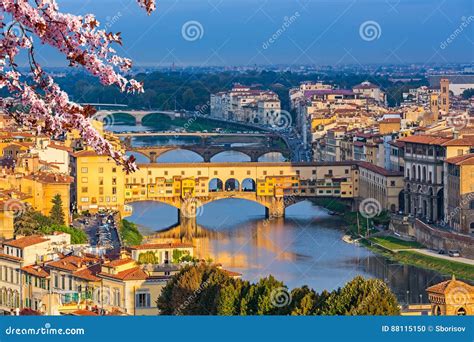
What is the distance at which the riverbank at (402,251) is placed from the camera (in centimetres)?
1152

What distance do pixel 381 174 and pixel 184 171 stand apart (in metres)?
2.34

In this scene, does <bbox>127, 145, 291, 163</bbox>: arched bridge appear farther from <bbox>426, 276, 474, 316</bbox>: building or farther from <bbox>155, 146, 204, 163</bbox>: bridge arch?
<bbox>426, 276, 474, 316</bbox>: building

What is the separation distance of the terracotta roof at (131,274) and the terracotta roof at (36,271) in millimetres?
528

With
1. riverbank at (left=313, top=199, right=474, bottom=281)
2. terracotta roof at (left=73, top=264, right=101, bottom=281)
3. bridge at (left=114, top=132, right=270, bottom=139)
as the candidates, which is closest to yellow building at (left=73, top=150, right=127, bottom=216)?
riverbank at (left=313, top=199, right=474, bottom=281)

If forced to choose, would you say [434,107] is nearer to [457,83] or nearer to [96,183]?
[96,183]

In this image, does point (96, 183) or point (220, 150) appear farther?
point (220, 150)

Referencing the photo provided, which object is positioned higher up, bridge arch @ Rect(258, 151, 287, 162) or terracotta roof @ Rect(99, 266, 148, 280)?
bridge arch @ Rect(258, 151, 287, 162)

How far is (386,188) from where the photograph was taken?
51.8 ft

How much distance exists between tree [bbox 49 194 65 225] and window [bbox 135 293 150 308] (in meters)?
4.36

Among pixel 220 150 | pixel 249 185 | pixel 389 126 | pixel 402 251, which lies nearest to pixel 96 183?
pixel 249 185

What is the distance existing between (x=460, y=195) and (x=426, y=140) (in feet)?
4.96

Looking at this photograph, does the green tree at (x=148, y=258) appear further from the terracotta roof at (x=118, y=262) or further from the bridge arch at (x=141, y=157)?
the bridge arch at (x=141, y=157)
